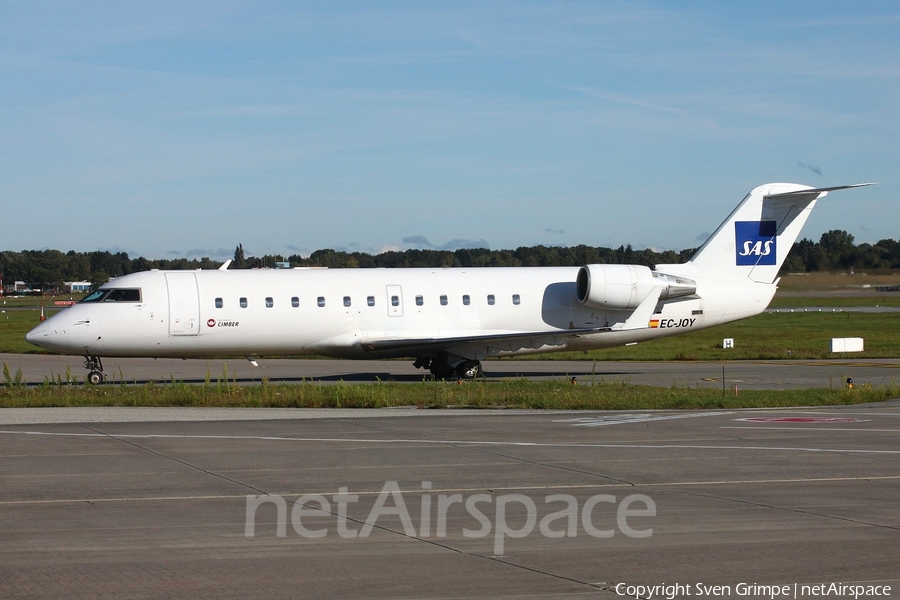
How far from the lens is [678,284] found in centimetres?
3148

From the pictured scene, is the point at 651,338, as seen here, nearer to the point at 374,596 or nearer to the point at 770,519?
the point at 770,519

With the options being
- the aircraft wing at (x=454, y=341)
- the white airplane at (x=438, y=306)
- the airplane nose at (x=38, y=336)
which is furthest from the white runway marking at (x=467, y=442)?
the aircraft wing at (x=454, y=341)

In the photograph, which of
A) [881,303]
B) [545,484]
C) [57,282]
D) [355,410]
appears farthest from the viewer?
[57,282]

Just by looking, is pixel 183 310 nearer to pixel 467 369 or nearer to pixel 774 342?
pixel 467 369

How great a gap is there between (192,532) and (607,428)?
10.4m

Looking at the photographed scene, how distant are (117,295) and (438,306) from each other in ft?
30.9

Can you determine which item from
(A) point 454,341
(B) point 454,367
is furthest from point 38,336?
(B) point 454,367

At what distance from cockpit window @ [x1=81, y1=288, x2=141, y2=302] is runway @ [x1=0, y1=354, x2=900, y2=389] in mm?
2242

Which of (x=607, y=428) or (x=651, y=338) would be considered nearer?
(x=607, y=428)

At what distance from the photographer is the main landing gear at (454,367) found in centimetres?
3072

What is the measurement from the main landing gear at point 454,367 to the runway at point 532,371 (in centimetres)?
108

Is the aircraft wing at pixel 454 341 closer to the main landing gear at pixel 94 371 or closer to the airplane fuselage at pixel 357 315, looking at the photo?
the airplane fuselage at pixel 357 315

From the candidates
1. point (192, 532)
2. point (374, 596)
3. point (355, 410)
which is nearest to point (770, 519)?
point (374, 596)

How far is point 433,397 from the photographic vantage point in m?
24.1
